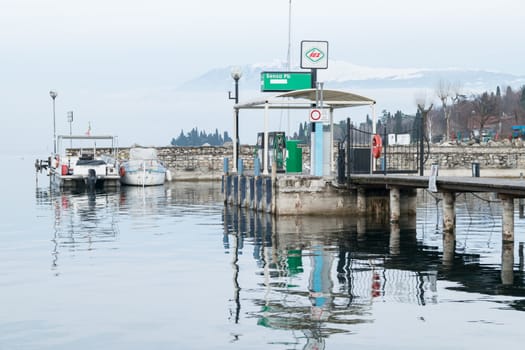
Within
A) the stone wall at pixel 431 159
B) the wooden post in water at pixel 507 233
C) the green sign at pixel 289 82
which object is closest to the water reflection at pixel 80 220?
the green sign at pixel 289 82

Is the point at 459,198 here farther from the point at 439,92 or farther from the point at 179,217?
the point at 439,92

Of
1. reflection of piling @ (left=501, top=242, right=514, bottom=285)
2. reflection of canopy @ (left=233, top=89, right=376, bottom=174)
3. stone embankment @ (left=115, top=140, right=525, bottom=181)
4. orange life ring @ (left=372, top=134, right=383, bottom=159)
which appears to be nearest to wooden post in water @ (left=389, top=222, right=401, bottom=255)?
reflection of piling @ (left=501, top=242, right=514, bottom=285)

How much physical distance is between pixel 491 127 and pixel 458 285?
493ft

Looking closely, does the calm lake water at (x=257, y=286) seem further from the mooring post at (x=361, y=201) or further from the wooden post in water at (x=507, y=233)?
the mooring post at (x=361, y=201)

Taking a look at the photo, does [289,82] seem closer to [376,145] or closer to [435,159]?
[376,145]

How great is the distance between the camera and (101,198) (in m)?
47.6

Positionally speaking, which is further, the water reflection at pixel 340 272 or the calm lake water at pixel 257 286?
the water reflection at pixel 340 272

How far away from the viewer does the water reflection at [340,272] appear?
14.7 metres

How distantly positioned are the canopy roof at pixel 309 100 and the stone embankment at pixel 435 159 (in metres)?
33.1

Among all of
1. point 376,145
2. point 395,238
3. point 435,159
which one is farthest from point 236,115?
point 435,159

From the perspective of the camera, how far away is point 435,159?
71625mm

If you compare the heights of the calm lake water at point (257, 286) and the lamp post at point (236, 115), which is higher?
the lamp post at point (236, 115)

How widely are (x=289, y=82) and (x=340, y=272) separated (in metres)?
16.9

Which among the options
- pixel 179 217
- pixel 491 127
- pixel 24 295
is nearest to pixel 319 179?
pixel 179 217
